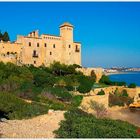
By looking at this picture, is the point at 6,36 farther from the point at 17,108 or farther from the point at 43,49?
the point at 17,108

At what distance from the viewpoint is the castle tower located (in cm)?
4400

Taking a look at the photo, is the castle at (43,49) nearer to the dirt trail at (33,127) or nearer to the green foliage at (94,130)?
the dirt trail at (33,127)

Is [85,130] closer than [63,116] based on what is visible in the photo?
Yes

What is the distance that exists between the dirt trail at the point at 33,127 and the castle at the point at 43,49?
20.4 metres

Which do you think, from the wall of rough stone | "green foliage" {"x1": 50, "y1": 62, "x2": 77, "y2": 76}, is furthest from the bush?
the wall of rough stone

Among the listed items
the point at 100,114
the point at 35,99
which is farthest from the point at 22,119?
the point at 100,114

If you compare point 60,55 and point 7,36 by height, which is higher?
point 7,36

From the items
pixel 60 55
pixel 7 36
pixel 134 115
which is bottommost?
pixel 134 115

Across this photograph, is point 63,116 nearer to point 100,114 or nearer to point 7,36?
point 100,114

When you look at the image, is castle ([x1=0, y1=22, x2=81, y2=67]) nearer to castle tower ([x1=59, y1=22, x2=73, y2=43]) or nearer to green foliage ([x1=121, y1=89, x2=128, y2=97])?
castle tower ([x1=59, y1=22, x2=73, y2=43])

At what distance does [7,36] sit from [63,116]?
28.9m

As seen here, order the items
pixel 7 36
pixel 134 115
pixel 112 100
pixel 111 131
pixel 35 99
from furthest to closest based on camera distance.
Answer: pixel 7 36
pixel 112 100
pixel 134 115
pixel 35 99
pixel 111 131

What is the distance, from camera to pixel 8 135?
14.4 metres

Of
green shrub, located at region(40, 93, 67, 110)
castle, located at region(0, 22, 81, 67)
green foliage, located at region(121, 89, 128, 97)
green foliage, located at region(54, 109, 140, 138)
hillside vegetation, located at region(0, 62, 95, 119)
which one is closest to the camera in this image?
green foliage, located at region(54, 109, 140, 138)
